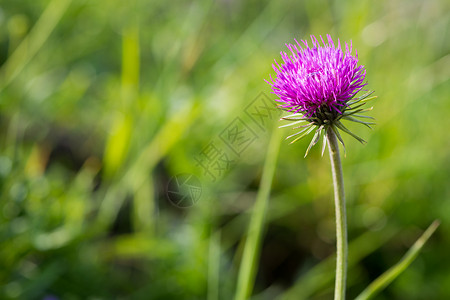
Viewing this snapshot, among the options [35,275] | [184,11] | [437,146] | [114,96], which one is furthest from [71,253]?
[184,11]

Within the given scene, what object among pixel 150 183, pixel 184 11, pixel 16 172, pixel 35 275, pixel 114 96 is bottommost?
pixel 35 275

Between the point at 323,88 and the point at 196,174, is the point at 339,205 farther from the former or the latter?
the point at 196,174

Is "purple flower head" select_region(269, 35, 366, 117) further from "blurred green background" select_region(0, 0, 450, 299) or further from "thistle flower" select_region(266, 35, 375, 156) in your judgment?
"blurred green background" select_region(0, 0, 450, 299)

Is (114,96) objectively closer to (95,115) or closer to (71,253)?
(95,115)

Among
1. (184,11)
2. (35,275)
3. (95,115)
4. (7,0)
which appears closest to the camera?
(35,275)

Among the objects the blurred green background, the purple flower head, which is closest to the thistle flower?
the purple flower head

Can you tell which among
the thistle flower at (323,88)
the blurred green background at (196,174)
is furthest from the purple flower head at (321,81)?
the blurred green background at (196,174)
